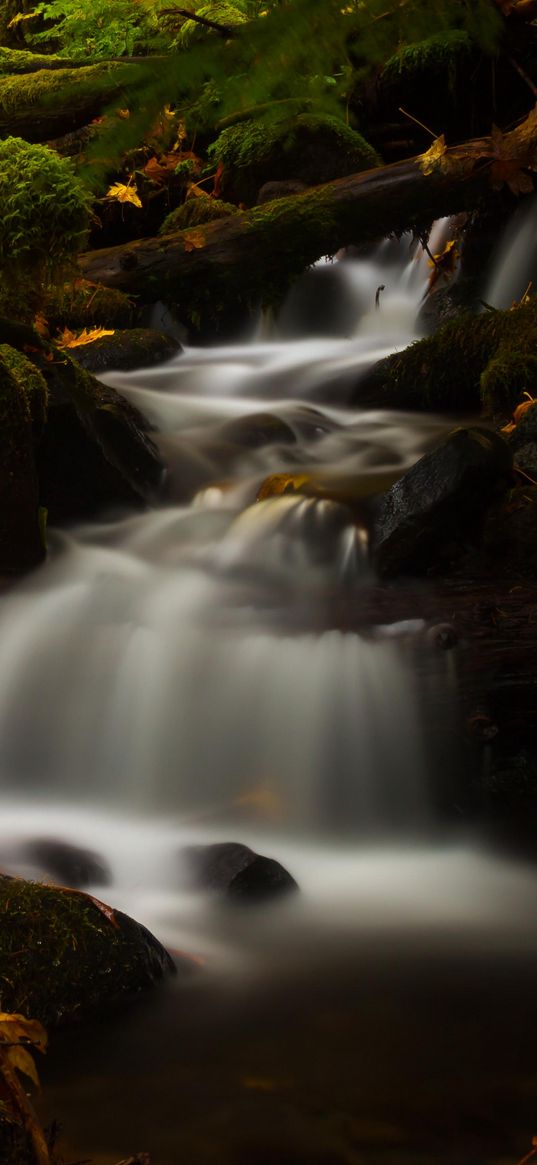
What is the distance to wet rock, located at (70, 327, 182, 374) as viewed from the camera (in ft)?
24.3

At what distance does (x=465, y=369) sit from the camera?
22.0ft

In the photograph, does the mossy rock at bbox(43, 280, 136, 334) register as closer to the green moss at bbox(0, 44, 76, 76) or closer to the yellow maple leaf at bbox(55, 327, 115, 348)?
the yellow maple leaf at bbox(55, 327, 115, 348)

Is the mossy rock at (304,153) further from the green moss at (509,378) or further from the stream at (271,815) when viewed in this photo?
the green moss at (509,378)

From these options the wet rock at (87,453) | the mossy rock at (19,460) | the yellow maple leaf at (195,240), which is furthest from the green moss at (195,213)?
the mossy rock at (19,460)

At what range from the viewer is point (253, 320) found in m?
8.88

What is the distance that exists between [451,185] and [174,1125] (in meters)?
6.05

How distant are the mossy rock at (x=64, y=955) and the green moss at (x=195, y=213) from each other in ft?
25.2

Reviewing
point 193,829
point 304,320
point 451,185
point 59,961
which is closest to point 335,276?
point 304,320

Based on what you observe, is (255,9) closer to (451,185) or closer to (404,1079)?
(404,1079)

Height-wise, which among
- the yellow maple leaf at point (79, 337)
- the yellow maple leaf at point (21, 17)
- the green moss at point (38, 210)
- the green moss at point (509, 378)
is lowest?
the green moss at point (509, 378)

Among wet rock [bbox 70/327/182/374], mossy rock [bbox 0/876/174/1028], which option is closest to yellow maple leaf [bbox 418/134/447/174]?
wet rock [bbox 70/327/182/374]

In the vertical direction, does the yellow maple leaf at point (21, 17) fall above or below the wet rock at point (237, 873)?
above

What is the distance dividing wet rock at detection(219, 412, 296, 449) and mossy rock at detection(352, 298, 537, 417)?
2.62ft

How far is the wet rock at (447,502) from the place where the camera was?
4.45 meters
